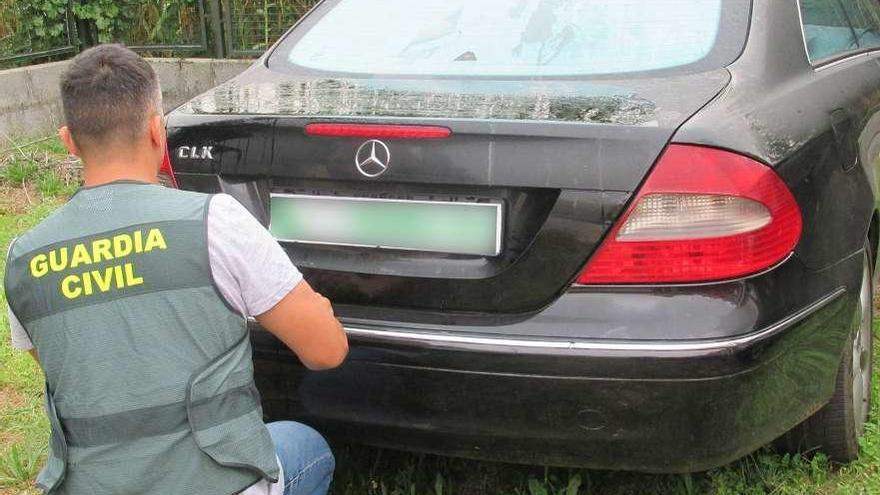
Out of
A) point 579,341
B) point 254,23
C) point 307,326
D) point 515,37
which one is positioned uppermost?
point 515,37

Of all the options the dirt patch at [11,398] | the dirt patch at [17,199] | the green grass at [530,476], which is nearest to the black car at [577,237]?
the green grass at [530,476]

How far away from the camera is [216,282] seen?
1.75 metres

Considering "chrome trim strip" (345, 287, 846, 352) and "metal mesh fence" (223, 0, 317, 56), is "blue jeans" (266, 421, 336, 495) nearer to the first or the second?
"chrome trim strip" (345, 287, 846, 352)

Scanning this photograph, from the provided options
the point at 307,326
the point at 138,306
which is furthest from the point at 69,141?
the point at 307,326

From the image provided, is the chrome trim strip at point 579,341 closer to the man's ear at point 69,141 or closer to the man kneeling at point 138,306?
the man kneeling at point 138,306

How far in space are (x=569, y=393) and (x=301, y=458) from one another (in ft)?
1.94

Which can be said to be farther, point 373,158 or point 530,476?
point 530,476

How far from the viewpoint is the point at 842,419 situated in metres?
2.85

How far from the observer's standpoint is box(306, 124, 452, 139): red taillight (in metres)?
2.26

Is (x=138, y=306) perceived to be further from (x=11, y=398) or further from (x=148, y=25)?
(x=148, y=25)

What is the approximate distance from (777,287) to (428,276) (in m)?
0.78

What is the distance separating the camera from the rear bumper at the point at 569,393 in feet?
6.96

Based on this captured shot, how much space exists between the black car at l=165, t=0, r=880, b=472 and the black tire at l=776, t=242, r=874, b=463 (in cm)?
23

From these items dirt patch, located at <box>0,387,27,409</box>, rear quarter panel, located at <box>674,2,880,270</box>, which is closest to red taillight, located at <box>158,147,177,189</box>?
rear quarter panel, located at <box>674,2,880,270</box>
